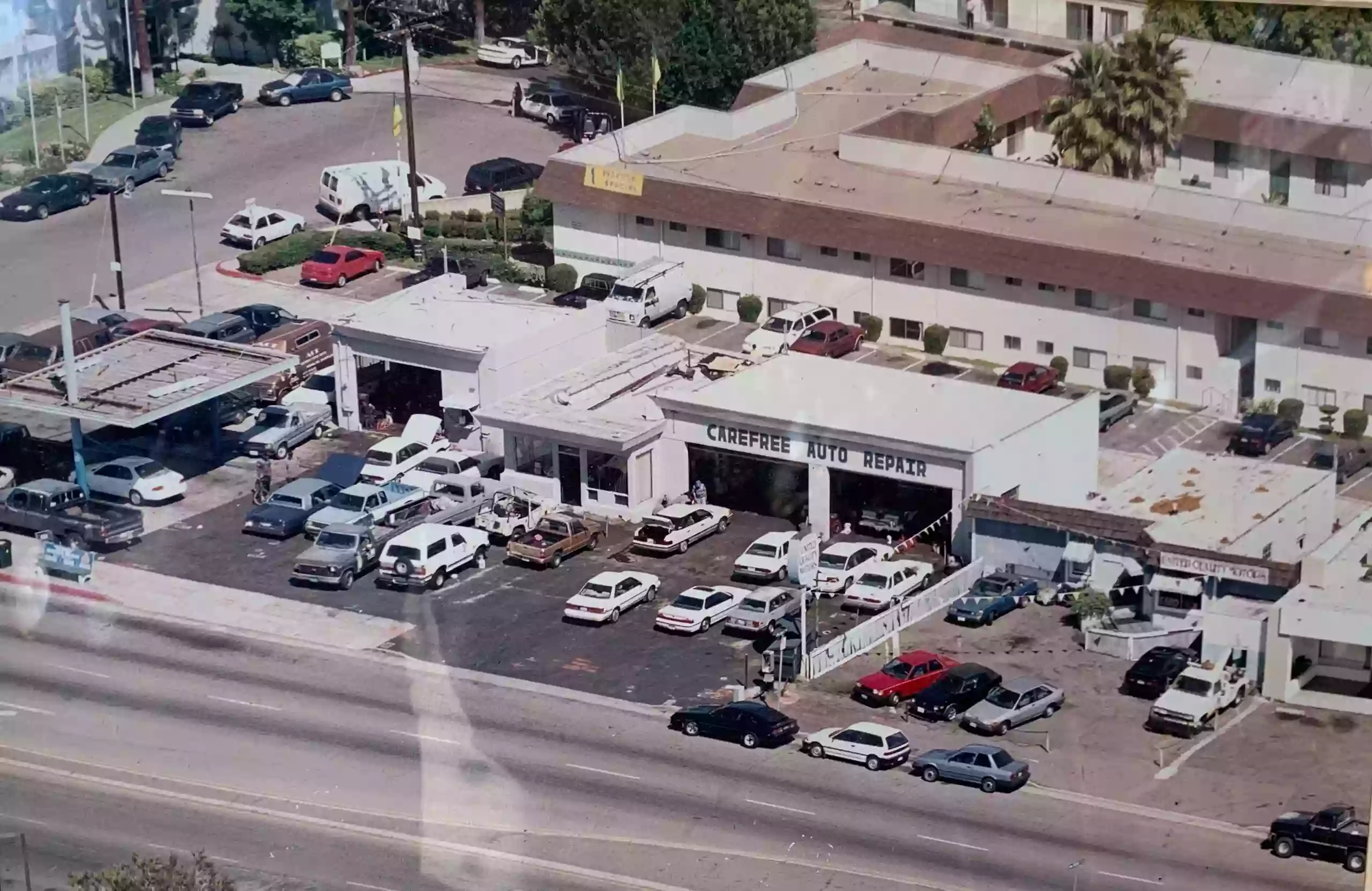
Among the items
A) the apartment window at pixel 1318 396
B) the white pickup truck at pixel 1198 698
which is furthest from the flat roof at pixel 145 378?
the apartment window at pixel 1318 396

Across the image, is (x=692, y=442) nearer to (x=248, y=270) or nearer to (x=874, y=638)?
(x=874, y=638)

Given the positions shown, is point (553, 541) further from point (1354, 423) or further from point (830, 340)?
point (1354, 423)

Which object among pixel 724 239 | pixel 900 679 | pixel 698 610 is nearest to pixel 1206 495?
pixel 900 679

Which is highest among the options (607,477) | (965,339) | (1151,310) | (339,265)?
(1151,310)

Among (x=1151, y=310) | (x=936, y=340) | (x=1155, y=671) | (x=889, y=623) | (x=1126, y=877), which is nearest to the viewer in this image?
(x=1126, y=877)

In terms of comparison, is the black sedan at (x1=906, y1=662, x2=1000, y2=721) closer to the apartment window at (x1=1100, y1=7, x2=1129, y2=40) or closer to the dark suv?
the dark suv

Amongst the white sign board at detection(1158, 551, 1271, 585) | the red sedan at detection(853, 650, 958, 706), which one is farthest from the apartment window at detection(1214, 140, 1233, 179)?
the red sedan at detection(853, 650, 958, 706)
